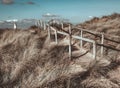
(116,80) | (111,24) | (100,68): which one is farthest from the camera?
(111,24)

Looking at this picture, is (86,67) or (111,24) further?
(111,24)

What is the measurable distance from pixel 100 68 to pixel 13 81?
2.75m

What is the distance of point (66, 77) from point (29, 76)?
1.11m

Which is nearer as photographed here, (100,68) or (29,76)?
(29,76)

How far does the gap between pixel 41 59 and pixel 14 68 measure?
1.32m

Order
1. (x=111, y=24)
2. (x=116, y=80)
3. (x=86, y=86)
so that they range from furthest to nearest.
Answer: (x=111, y=24), (x=116, y=80), (x=86, y=86)

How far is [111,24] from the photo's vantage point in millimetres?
25484

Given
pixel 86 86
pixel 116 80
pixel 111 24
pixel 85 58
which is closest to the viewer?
pixel 86 86

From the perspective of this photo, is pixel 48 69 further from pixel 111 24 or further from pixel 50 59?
pixel 111 24

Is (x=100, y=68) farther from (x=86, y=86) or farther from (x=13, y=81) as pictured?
(x=13, y=81)

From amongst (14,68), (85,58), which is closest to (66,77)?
(14,68)

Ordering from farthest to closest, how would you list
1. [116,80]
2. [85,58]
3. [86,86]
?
[85,58]
[116,80]
[86,86]

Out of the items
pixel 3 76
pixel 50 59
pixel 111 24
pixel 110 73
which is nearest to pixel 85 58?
pixel 50 59

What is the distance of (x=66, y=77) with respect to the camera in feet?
31.8
